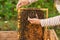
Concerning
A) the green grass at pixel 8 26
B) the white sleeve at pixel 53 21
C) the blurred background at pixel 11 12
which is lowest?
the green grass at pixel 8 26

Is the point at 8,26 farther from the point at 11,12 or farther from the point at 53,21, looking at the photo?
the point at 53,21

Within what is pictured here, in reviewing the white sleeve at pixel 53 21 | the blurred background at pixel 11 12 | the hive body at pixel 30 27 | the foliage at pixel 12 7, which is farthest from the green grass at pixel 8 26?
the white sleeve at pixel 53 21

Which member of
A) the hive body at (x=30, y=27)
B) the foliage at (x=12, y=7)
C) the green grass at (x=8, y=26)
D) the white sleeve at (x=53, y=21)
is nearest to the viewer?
the white sleeve at (x=53, y=21)

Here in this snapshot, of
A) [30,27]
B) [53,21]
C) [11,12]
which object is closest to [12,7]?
[11,12]

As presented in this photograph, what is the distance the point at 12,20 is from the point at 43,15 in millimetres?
1592

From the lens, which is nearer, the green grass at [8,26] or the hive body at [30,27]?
the hive body at [30,27]

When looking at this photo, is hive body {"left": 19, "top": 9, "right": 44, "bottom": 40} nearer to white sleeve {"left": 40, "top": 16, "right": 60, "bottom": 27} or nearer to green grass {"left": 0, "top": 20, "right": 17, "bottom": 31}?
white sleeve {"left": 40, "top": 16, "right": 60, "bottom": 27}

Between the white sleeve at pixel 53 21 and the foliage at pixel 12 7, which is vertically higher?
the white sleeve at pixel 53 21

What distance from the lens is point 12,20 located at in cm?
353

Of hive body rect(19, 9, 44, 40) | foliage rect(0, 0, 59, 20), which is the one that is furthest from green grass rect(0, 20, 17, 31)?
hive body rect(19, 9, 44, 40)

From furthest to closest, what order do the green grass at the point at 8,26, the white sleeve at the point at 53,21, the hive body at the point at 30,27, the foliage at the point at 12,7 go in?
the foliage at the point at 12,7 < the green grass at the point at 8,26 < the hive body at the point at 30,27 < the white sleeve at the point at 53,21

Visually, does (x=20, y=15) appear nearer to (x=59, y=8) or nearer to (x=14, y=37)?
(x=14, y=37)

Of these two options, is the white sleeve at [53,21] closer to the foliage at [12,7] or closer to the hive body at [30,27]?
the hive body at [30,27]

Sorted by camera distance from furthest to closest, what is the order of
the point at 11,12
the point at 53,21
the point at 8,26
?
1. the point at 11,12
2. the point at 8,26
3. the point at 53,21
